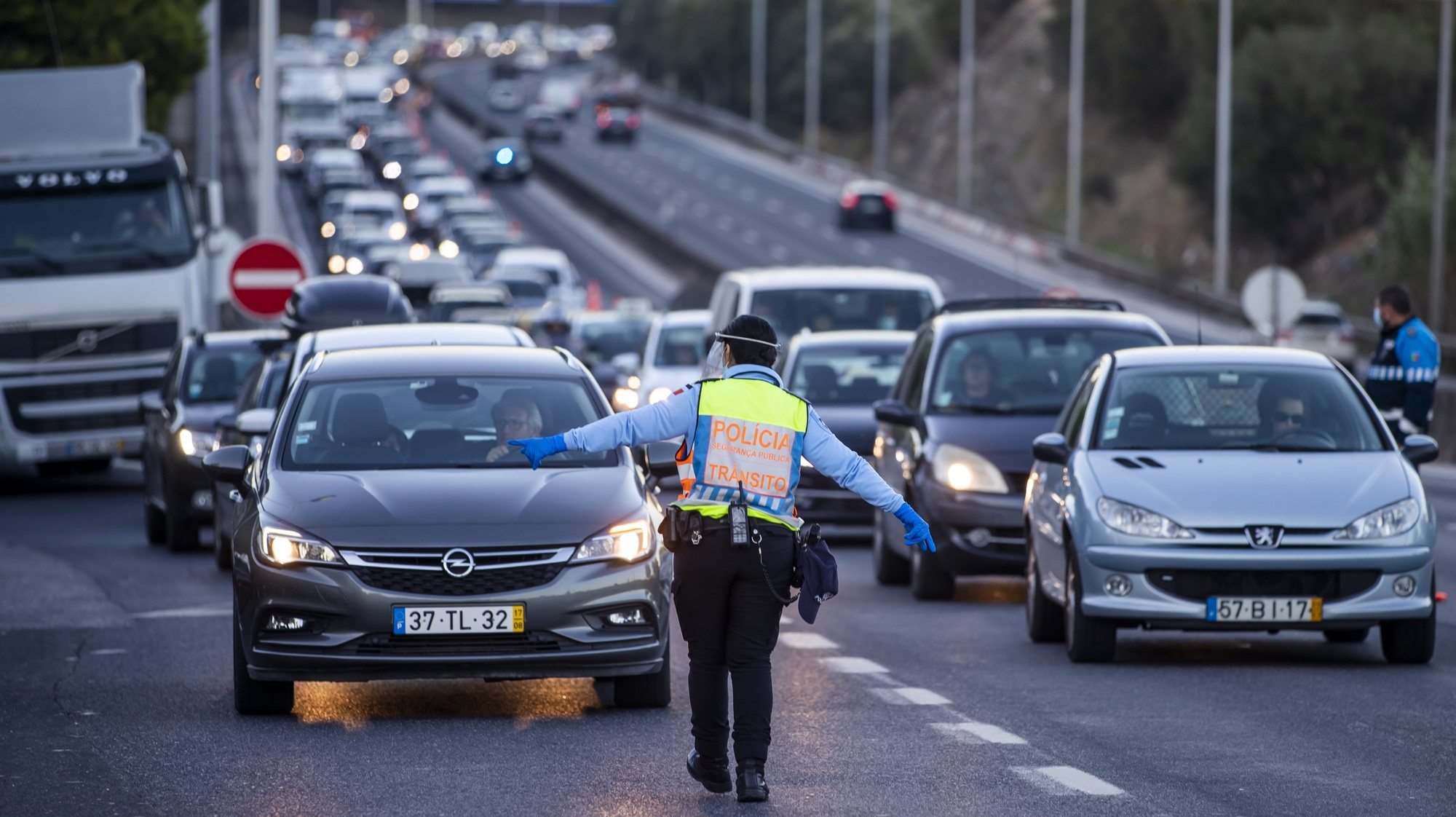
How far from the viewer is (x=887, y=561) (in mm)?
17438

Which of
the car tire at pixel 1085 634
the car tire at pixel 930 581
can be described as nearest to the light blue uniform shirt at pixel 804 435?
the car tire at pixel 1085 634

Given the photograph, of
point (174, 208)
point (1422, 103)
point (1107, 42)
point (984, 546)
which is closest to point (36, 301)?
point (174, 208)

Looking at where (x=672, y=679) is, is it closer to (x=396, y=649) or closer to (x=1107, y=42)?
(x=396, y=649)

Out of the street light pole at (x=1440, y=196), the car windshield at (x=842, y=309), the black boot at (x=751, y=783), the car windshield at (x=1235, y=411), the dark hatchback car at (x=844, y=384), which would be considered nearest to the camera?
the black boot at (x=751, y=783)

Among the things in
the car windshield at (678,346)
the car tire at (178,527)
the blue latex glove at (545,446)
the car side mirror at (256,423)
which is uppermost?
the blue latex glove at (545,446)

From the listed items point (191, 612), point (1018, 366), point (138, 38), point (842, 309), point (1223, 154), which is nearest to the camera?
point (191, 612)

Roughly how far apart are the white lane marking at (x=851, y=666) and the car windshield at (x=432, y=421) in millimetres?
1792

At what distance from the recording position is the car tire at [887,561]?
56.8ft

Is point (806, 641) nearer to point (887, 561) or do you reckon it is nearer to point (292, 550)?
point (887, 561)

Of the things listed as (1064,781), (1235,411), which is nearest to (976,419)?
(1235,411)

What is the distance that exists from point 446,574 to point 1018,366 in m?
7.49

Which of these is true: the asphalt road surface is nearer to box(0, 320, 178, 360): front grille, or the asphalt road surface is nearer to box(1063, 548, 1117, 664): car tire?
box(1063, 548, 1117, 664): car tire

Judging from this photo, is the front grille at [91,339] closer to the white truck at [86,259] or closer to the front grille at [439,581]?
the white truck at [86,259]

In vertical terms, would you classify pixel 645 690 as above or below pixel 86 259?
above
